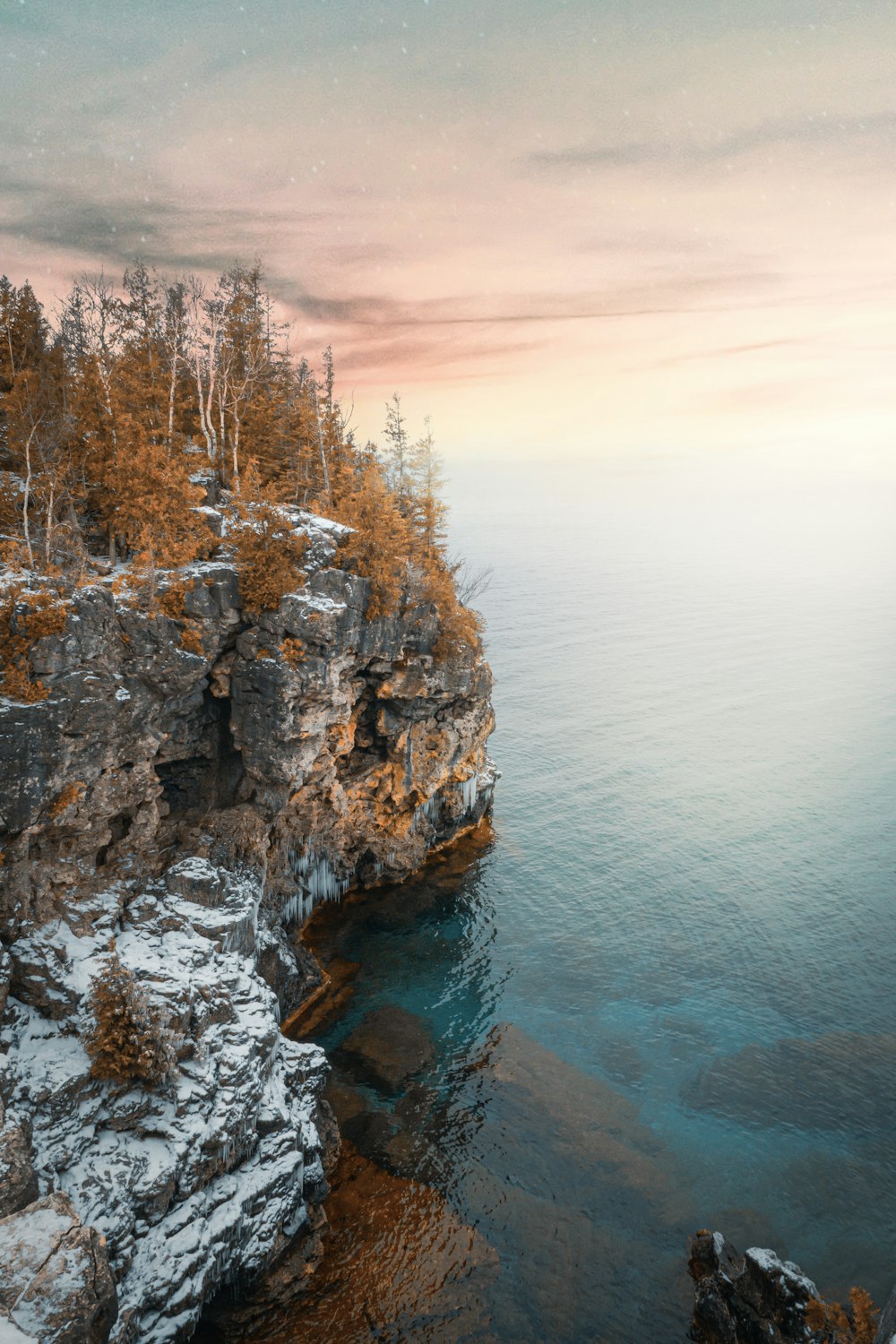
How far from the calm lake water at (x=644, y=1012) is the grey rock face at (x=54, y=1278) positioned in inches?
387

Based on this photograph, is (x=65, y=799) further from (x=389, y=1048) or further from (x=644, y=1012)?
(x=644, y=1012)

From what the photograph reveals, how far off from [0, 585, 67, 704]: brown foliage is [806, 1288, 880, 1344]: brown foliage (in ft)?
97.5

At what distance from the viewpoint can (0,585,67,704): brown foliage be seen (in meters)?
22.9

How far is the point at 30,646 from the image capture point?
923 inches

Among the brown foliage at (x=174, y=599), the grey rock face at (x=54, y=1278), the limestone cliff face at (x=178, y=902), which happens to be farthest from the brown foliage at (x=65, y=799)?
the grey rock face at (x=54, y=1278)

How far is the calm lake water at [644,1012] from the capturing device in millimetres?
23609

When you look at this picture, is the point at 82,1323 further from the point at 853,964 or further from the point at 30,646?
the point at 853,964

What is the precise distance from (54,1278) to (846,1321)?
20.4 meters

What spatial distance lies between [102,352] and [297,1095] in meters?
40.3

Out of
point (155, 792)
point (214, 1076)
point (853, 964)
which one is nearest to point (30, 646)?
point (155, 792)

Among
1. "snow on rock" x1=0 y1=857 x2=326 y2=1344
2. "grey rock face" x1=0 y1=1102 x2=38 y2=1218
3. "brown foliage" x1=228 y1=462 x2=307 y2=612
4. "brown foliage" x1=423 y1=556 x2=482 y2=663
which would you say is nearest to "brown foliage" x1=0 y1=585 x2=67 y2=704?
"snow on rock" x1=0 y1=857 x2=326 y2=1344

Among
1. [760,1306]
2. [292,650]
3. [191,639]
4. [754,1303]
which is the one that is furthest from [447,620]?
[760,1306]

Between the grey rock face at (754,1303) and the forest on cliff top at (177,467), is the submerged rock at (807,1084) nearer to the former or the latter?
the grey rock face at (754,1303)

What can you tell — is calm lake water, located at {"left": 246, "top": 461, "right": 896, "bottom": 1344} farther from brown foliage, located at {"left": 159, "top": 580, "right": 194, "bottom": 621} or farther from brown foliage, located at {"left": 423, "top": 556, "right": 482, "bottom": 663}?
brown foliage, located at {"left": 159, "top": 580, "right": 194, "bottom": 621}
